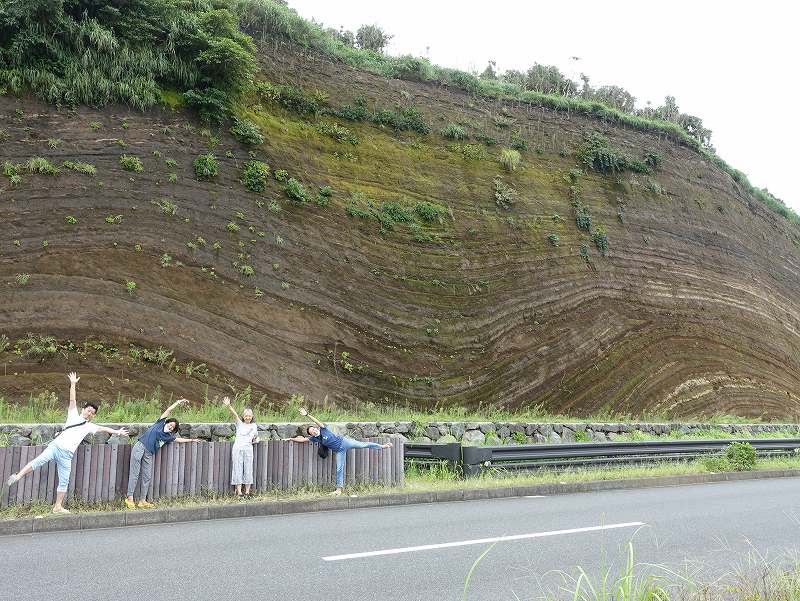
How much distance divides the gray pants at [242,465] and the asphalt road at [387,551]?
0.96 metres

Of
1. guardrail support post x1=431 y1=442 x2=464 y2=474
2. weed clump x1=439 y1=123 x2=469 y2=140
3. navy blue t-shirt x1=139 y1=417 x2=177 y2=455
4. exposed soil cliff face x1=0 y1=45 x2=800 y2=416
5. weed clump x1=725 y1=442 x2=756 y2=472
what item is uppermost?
weed clump x1=439 y1=123 x2=469 y2=140

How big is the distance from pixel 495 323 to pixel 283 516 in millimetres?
12164

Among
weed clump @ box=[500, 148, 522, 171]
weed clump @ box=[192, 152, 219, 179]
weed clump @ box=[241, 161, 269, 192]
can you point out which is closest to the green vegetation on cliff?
weed clump @ box=[241, 161, 269, 192]

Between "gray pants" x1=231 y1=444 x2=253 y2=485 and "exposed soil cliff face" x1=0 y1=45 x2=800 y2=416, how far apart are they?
16.3 ft

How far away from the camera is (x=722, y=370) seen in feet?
82.2

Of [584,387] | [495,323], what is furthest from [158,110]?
[584,387]

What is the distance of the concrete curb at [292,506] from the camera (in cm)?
762

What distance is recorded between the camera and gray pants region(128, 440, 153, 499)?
28.2 feet

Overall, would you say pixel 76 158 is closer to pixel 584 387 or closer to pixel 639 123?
pixel 584 387

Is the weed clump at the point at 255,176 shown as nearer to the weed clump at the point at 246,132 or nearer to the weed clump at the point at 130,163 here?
the weed clump at the point at 246,132

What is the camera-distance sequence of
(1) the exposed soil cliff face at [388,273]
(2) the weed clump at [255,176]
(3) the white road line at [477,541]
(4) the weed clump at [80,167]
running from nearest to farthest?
(3) the white road line at [477,541], (1) the exposed soil cliff face at [388,273], (4) the weed clump at [80,167], (2) the weed clump at [255,176]

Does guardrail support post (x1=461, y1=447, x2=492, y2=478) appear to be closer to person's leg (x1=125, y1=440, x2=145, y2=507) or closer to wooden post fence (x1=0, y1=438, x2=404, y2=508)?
wooden post fence (x1=0, y1=438, x2=404, y2=508)

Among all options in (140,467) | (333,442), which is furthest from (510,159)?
(140,467)

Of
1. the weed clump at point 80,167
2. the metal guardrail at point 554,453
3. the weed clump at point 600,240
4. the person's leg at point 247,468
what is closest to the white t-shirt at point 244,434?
the person's leg at point 247,468
